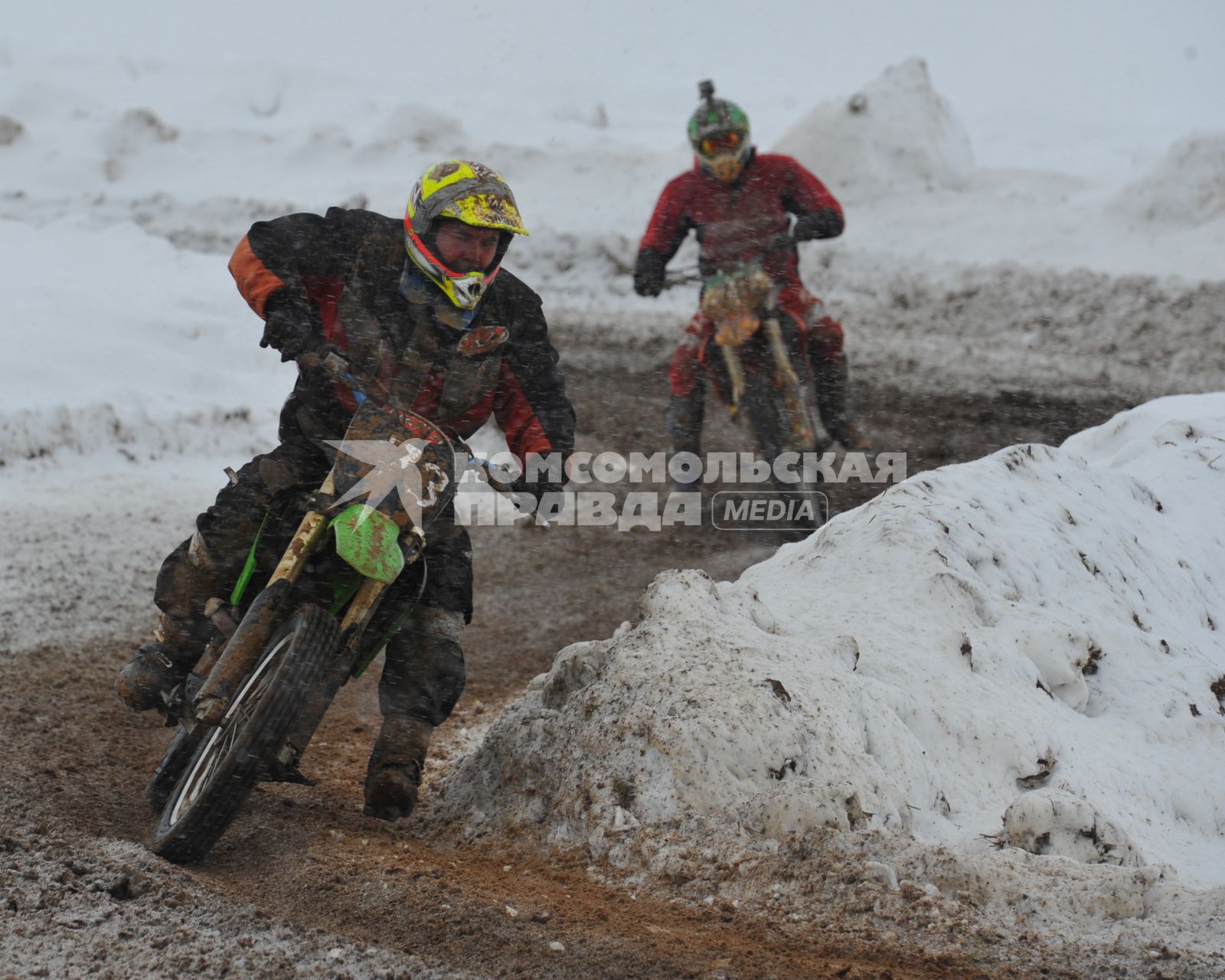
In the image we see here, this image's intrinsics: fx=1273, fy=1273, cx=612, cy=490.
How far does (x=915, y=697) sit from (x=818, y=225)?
15.2 feet

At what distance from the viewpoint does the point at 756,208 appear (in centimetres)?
847

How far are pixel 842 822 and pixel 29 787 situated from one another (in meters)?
2.63

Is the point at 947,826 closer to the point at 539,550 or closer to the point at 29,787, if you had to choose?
the point at 29,787

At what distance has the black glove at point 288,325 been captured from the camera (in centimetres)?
396

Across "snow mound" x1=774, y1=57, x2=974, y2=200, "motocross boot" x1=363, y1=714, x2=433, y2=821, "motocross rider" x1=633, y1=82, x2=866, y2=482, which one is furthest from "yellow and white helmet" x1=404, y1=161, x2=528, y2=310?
"snow mound" x1=774, y1=57, x2=974, y2=200

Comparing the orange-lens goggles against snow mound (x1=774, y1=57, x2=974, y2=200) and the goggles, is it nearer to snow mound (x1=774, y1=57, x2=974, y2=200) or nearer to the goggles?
the goggles

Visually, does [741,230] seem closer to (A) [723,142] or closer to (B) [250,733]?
(A) [723,142]

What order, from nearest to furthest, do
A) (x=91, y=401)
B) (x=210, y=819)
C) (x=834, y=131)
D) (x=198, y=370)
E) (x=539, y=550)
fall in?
(x=210, y=819) → (x=539, y=550) → (x=91, y=401) → (x=198, y=370) → (x=834, y=131)

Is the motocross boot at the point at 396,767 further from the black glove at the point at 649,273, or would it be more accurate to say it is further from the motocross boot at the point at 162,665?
the black glove at the point at 649,273

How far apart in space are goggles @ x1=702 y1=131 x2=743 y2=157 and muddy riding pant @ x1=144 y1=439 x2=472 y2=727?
15.4 ft

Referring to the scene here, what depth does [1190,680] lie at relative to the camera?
16.0 feet

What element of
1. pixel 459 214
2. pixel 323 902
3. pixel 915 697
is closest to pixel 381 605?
pixel 323 902

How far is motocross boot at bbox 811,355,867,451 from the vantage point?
27.1ft

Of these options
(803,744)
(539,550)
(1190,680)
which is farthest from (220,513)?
(539,550)
